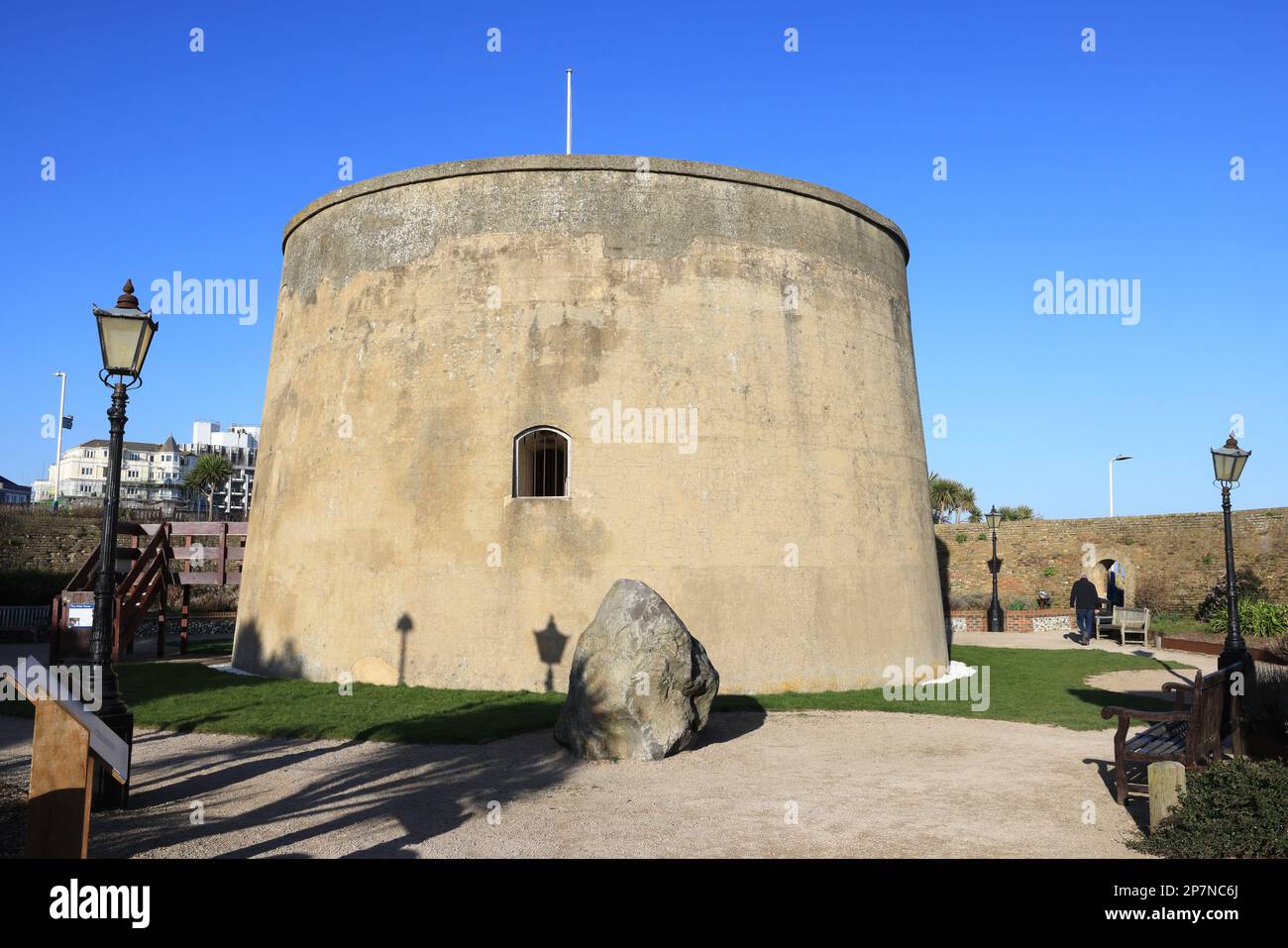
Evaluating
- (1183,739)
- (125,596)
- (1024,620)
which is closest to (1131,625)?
(1024,620)

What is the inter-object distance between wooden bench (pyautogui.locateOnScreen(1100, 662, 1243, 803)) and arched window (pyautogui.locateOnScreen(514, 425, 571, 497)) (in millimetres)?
7433

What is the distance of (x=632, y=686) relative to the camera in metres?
8.40

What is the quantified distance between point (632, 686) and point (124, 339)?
5.17m

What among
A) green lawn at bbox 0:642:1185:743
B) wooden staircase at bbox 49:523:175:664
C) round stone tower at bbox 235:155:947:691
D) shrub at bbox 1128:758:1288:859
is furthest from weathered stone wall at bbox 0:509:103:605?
shrub at bbox 1128:758:1288:859

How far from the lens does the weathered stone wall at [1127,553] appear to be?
24703 millimetres

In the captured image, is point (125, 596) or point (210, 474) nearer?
point (125, 596)

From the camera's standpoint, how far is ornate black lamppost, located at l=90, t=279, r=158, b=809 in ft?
23.0

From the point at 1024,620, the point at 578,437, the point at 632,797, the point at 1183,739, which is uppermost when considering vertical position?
the point at 578,437

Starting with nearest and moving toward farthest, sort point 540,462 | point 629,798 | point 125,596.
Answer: point 629,798 < point 540,462 < point 125,596

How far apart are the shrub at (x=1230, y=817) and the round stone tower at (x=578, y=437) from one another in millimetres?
6887

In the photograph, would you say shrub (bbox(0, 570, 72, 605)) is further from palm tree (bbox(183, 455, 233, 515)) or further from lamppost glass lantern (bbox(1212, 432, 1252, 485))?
palm tree (bbox(183, 455, 233, 515))

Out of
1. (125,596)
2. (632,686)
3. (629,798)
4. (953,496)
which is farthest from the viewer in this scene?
(953,496)

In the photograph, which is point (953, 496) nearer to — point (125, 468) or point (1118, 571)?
point (1118, 571)
